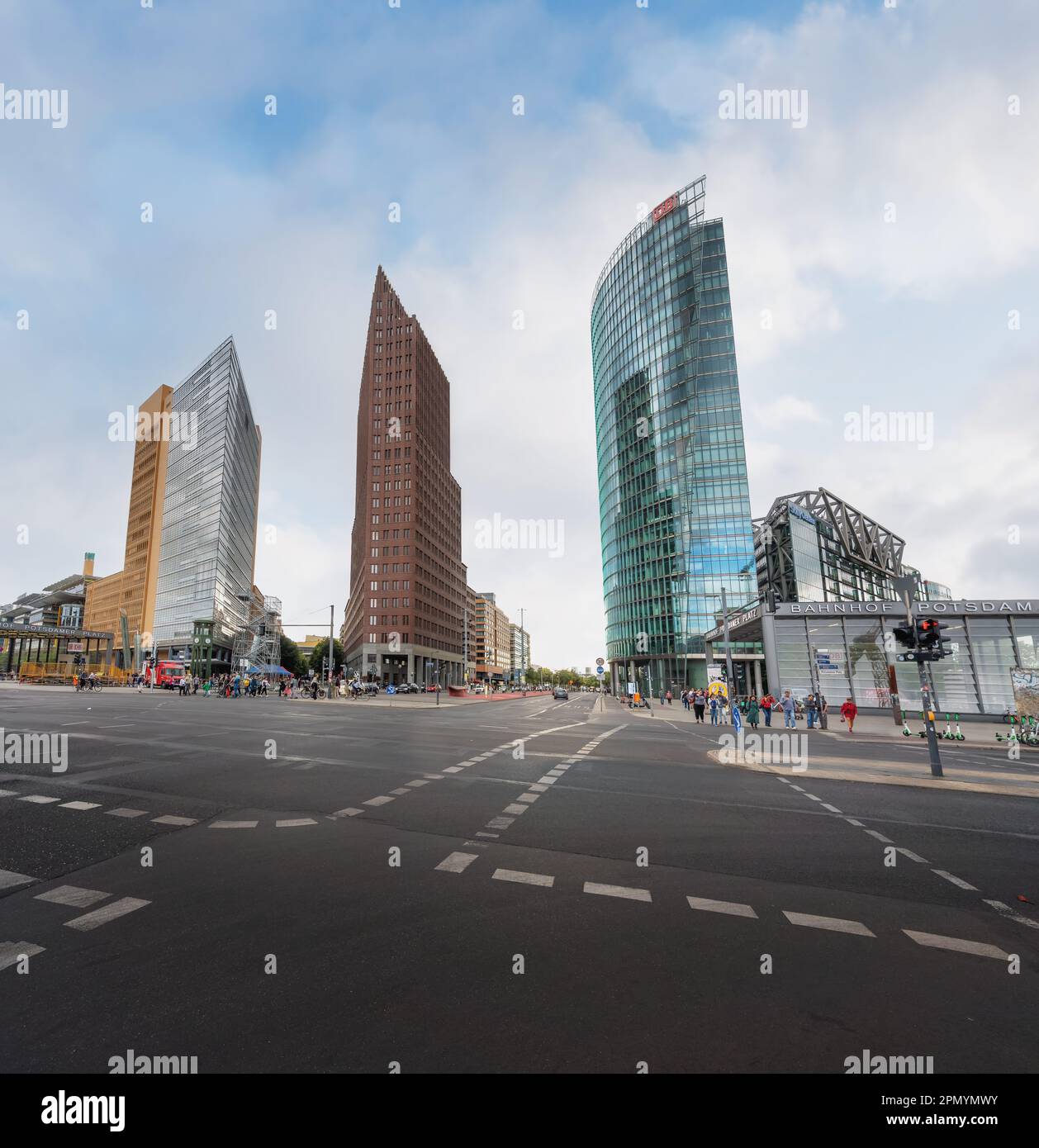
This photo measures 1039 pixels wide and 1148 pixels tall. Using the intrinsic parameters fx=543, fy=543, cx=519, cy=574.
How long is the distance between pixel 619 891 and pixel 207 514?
110567 millimetres

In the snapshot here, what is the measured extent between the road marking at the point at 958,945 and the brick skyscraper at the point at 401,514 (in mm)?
75909

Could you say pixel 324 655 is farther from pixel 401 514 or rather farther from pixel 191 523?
pixel 401 514

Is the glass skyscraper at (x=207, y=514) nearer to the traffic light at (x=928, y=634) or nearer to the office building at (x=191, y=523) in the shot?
the office building at (x=191, y=523)

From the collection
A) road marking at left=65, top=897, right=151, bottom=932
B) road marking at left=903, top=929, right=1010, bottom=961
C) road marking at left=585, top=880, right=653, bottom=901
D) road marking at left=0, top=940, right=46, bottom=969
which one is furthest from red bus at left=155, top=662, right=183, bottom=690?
road marking at left=903, top=929, right=1010, bottom=961

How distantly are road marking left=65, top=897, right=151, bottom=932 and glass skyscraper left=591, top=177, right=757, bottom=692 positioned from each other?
76.8 metres

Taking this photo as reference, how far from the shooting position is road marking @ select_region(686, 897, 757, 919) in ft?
14.3

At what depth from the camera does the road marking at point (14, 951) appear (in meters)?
3.45

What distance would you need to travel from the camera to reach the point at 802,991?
10.6 ft

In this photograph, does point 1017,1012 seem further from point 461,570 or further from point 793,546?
point 461,570

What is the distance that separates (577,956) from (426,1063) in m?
1.39

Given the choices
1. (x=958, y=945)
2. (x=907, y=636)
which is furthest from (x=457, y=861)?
(x=907, y=636)

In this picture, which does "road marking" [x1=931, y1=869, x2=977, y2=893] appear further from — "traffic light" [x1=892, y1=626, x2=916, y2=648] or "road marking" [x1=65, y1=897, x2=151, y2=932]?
"traffic light" [x1=892, y1=626, x2=916, y2=648]

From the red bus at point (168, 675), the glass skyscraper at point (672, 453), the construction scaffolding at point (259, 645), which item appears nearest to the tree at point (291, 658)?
the construction scaffolding at point (259, 645)

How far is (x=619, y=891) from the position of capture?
15.7ft
